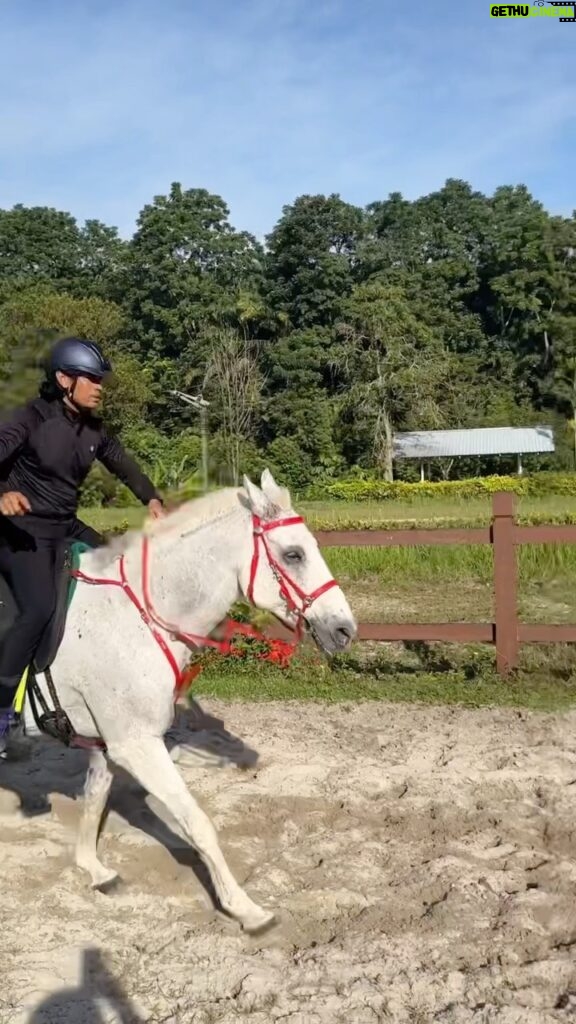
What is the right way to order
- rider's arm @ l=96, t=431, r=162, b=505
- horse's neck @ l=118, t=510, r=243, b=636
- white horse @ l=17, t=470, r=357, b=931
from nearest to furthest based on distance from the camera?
white horse @ l=17, t=470, r=357, b=931 < horse's neck @ l=118, t=510, r=243, b=636 < rider's arm @ l=96, t=431, r=162, b=505

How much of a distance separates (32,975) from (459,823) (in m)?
2.37

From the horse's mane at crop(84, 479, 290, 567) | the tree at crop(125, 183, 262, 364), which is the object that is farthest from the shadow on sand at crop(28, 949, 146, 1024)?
the tree at crop(125, 183, 262, 364)

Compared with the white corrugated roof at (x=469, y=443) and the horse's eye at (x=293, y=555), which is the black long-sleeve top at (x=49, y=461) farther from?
the white corrugated roof at (x=469, y=443)

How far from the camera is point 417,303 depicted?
61094mm

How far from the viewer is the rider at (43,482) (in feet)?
11.9

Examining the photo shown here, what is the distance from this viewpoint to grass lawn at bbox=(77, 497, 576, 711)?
278 inches

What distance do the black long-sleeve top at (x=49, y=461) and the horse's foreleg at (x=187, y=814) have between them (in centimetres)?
107

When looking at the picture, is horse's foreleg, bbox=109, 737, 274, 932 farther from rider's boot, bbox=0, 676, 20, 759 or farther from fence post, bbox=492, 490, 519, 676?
fence post, bbox=492, 490, 519, 676

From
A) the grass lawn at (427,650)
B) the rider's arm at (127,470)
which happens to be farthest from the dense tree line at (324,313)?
the rider's arm at (127,470)

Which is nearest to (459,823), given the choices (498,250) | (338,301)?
(338,301)

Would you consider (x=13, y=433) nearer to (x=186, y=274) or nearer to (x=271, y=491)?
(x=271, y=491)

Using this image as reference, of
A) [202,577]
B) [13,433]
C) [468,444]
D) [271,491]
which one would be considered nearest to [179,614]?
[202,577]

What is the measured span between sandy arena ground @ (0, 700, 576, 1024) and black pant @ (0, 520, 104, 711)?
3.61ft

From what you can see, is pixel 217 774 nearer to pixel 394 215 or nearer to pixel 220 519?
pixel 220 519
